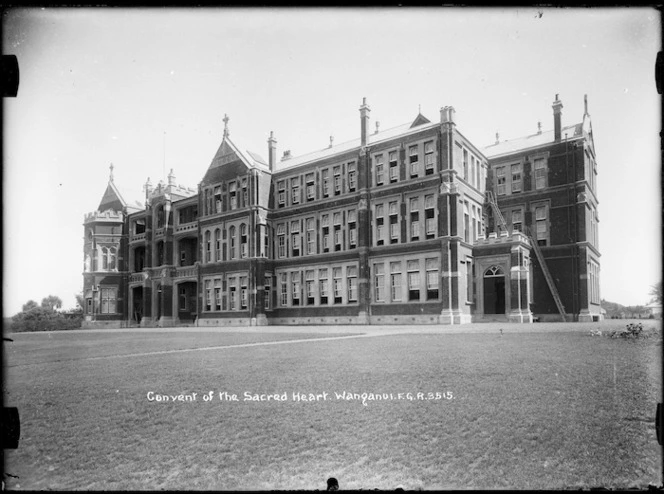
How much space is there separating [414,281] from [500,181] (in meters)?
7.61

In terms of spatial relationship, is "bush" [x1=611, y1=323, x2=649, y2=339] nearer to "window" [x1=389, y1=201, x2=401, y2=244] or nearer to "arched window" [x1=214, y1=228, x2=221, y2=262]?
"window" [x1=389, y1=201, x2=401, y2=244]

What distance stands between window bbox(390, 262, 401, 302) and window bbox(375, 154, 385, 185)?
4820 millimetres

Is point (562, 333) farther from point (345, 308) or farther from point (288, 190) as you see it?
point (288, 190)

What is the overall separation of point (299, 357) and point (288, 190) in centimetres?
1923

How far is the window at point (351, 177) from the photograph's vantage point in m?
27.2

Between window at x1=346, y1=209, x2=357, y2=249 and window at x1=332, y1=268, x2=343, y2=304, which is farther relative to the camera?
window at x1=332, y1=268, x2=343, y2=304

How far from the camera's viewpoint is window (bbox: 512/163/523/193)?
84.9ft

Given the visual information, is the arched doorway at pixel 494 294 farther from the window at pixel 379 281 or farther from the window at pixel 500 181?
the window at pixel 379 281

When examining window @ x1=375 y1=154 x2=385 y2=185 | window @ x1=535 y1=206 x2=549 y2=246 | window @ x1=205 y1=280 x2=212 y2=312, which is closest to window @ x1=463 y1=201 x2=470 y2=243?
window @ x1=535 y1=206 x2=549 y2=246

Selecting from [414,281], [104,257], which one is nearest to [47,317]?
[104,257]

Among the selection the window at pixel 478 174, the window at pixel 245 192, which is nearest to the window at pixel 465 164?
the window at pixel 478 174

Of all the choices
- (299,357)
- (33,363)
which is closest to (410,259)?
(299,357)

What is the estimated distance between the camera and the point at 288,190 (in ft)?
93.4

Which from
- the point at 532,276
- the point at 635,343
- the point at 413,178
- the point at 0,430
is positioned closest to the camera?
the point at 0,430
